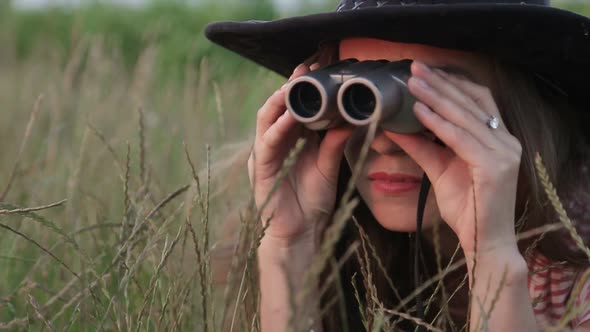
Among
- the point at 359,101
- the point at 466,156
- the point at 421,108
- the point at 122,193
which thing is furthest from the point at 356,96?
the point at 122,193

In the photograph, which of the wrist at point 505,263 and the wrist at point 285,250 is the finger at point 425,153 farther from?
the wrist at point 285,250

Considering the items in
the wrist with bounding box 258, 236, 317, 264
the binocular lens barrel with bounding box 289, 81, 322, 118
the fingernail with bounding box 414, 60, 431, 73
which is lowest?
the wrist with bounding box 258, 236, 317, 264

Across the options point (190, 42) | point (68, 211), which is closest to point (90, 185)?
point (68, 211)

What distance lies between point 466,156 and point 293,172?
21.0 inches

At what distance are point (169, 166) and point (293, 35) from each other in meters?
1.73

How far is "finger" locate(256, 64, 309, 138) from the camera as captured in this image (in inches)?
73.9

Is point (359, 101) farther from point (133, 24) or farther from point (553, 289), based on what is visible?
point (133, 24)

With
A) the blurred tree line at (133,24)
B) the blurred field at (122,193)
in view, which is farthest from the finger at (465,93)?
the blurred tree line at (133,24)

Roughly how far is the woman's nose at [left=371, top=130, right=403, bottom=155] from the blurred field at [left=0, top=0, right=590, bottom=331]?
0.37 meters

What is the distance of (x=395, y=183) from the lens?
1.86m

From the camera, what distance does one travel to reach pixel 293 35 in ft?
6.39

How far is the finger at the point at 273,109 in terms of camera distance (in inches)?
73.9

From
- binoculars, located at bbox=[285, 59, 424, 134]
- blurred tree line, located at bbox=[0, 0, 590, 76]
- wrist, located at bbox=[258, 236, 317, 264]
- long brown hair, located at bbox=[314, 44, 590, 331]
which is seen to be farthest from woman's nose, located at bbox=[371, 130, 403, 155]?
blurred tree line, located at bbox=[0, 0, 590, 76]

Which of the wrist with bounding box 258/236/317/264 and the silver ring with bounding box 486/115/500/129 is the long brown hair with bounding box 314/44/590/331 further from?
the silver ring with bounding box 486/115/500/129
